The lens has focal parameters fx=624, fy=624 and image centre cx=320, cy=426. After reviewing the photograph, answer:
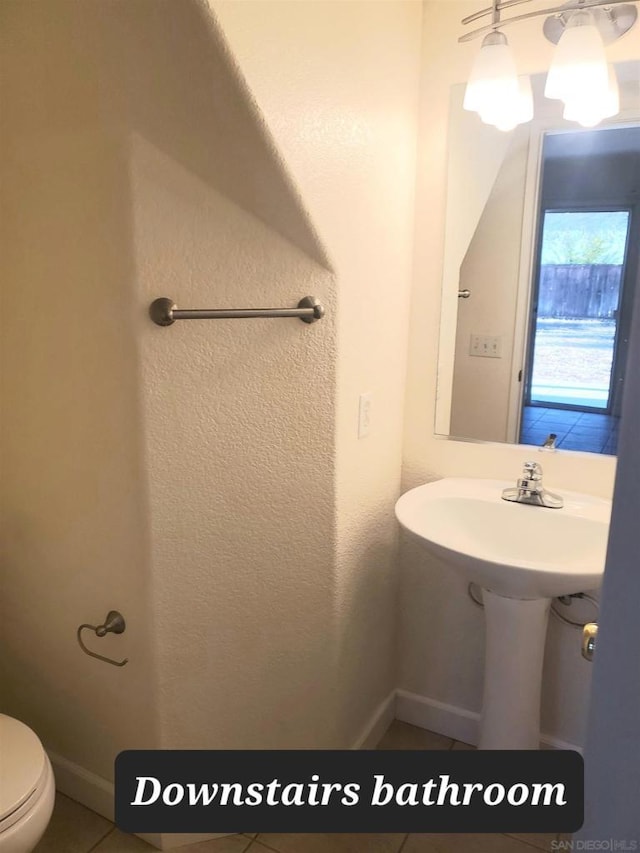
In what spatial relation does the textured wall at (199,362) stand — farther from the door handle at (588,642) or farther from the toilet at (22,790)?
the door handle at (588,642)

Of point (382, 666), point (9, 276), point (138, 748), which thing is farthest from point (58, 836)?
point (9, 276)

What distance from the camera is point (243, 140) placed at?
1182 mm

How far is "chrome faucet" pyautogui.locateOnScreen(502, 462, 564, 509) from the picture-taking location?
164 centimetres

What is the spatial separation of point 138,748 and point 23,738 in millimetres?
280

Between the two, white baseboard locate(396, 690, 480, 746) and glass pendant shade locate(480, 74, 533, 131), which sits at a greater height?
glass pendant shade locate(480, 74, 533, 131)

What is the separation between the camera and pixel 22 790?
1.30 meters

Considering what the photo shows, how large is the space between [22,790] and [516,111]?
1.94 meters

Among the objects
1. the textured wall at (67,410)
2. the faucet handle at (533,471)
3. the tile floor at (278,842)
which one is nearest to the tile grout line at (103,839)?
the tile floor at (278,842)

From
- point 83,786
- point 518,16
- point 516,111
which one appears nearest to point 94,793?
point 83,786

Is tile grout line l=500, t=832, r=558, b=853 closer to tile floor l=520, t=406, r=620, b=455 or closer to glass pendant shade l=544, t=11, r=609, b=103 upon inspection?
tile floor l=520, t=406, r=620, b=455

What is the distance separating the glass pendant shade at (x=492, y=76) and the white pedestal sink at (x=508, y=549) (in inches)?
39.6

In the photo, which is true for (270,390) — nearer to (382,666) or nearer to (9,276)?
(9,276)

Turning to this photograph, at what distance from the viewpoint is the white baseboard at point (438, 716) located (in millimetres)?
1978

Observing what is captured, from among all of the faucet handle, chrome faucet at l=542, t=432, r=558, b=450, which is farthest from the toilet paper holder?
chrome faucet at l=542, t=432, r=558, b=450
